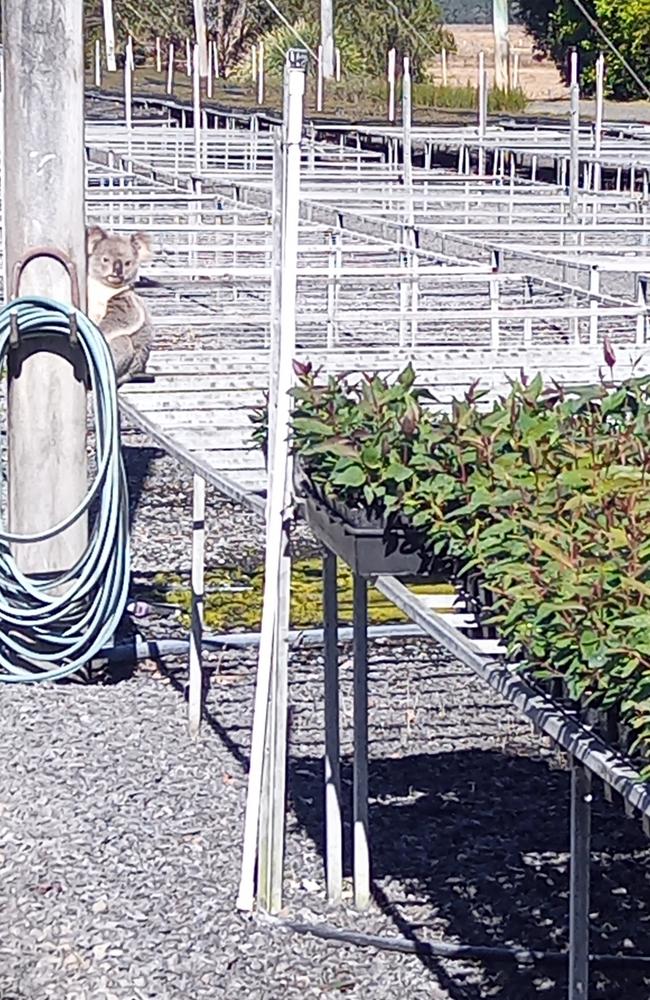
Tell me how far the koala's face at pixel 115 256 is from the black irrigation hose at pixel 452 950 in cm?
512

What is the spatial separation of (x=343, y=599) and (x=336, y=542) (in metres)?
3.97

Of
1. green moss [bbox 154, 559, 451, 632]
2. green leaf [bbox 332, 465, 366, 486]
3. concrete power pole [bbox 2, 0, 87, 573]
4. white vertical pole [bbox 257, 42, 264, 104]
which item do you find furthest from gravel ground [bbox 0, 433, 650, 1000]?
white vertical pole [bbox 257, 42, 264, 104]

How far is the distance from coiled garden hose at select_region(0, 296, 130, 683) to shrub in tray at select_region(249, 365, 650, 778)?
217cm

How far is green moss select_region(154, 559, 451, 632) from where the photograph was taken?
8.05m

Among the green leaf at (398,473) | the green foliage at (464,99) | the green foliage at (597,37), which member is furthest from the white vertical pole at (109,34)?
the green leaf at (398,473)

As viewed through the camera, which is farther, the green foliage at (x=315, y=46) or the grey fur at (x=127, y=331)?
the green foliage at (x=315, y=46)

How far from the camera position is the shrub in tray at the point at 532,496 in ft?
10.4

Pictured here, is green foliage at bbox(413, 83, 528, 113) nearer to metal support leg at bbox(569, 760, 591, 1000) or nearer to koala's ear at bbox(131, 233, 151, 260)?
koala's ear at bbox(131, 233, 151, 260)

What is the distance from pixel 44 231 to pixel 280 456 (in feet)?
8.72

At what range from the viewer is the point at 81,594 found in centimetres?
703

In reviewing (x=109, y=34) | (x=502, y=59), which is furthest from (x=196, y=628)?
(x=109, y=34)

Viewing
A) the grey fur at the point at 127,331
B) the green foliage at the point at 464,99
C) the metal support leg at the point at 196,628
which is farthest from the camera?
the green foliage at the point at 464,99

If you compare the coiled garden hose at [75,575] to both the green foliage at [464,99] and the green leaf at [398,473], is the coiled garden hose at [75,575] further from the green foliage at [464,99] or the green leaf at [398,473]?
the green foliage at [464,99]

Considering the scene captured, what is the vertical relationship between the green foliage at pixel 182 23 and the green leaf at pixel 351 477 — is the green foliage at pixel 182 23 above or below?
above
